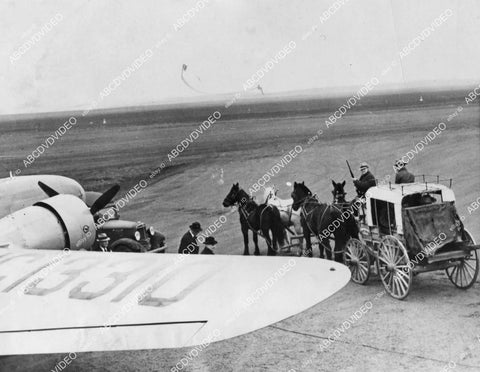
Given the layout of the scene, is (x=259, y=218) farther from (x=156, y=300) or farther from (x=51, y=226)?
(x=156, y=300)

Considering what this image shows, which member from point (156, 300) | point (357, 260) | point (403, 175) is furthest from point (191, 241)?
point (156, 300)

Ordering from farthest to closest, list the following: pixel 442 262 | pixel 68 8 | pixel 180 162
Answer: pixel 180 162, pixel 68 8, pixel 442 262

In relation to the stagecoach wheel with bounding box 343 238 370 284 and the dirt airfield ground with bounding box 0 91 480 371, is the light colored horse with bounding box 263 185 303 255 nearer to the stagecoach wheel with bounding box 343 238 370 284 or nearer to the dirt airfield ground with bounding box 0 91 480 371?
the dirt airfield ground with bounding box 0 91 480 371

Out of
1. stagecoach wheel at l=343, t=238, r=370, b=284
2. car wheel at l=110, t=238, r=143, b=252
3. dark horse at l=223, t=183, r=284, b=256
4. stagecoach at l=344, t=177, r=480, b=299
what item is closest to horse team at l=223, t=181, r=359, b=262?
dark horse at l=223, t=183, r=284, b=256

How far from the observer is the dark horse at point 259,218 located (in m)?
10.5

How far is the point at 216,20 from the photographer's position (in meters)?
9.22

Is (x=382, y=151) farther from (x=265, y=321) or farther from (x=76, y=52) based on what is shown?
(x=265, y=321)

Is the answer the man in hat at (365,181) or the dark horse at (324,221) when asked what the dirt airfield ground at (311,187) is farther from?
the man in hat at (365,181)

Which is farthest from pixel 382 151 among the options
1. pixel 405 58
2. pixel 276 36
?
pixel 276 36

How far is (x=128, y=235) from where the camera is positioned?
966 centimetres

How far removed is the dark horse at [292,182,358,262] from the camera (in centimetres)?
911

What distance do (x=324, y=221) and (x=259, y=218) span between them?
1.79 m

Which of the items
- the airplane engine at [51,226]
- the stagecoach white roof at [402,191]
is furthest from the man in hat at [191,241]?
the stagecoach white roof at [402,191]

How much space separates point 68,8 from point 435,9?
6553mm
